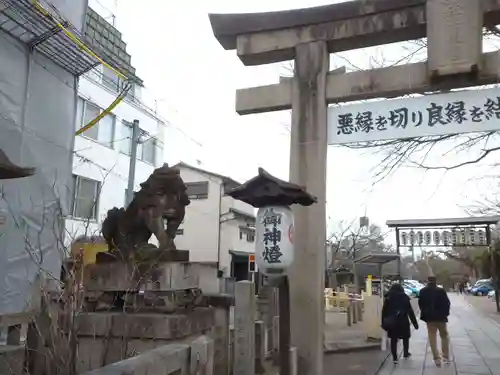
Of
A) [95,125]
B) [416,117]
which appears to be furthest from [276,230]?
[95,125]

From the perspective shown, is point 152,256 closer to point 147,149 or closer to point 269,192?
point 269,192

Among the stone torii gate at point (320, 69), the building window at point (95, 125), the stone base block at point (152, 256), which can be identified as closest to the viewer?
the stone base block at point (152, 256)

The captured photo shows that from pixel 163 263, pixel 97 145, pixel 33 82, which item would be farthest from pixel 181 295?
pixel 97 145

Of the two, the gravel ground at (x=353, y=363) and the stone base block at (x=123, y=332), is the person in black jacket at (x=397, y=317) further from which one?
the stone base block at (x=123, y=332)

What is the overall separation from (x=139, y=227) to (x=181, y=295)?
117 centimetres

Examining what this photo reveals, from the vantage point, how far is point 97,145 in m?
20.5

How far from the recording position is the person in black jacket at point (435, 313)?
9.64 metres

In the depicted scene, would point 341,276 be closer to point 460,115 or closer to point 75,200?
point 75,200

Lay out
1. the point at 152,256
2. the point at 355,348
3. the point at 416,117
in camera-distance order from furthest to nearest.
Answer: the point at 355,348
the point at 416,117
the point at 152,256

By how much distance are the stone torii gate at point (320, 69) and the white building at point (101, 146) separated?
1071 cm

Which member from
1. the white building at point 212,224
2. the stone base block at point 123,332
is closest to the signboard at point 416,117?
the stone base block at point 123,332

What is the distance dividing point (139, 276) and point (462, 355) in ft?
27.9

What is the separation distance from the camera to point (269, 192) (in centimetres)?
620

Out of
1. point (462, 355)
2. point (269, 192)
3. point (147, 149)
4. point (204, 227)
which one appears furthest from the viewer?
point (204, 227)
